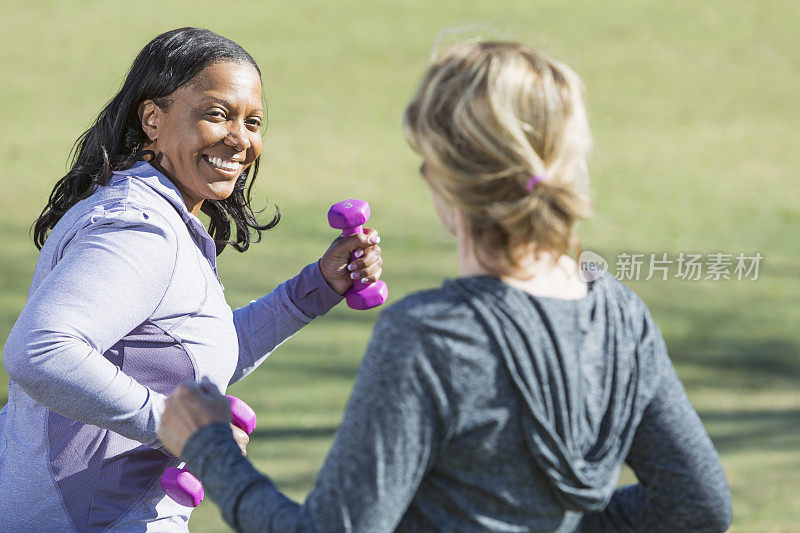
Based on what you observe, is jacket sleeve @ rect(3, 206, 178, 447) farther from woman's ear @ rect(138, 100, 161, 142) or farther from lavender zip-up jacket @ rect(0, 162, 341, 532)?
woman's ear @ rect(138, 100, 161, 142)

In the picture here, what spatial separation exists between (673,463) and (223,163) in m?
1.40

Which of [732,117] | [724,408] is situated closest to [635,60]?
[732,117]

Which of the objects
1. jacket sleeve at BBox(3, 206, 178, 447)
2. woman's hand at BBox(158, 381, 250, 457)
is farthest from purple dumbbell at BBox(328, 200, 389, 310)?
woman's hand at BBox(158, 381, 250, 457)

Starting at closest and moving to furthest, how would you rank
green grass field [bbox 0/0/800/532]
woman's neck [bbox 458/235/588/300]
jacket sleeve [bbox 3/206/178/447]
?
woman's neck [bbox 458/235/588/300] → jacket sleeve [bbox 3/206/178/447] → green grass field [bbox 0/0/800/532]

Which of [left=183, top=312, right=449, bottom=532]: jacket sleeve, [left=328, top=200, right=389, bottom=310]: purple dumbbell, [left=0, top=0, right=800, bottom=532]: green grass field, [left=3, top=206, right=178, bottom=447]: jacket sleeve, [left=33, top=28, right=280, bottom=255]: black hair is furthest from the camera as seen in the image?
[left=0, top=0, right=800, bottom=532]: green grass field

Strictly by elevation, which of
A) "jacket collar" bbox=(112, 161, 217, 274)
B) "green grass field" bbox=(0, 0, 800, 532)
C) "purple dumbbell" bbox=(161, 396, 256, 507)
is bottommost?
"green grass field" bbox=(0, 0, 800, 532)

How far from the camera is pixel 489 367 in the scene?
1.67 meters

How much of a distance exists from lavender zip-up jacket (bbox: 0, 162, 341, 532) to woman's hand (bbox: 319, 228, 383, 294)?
50 centimetres

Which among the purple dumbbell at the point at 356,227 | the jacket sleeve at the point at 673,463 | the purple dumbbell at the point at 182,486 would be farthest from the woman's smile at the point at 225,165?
the jacket sleeve at the point at 673,463

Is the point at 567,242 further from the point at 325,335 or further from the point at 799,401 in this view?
the point at 325,335

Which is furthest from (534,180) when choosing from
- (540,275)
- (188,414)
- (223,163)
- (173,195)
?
(223,163)

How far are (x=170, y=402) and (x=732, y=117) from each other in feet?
49.0

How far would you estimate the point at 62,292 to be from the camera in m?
2.13

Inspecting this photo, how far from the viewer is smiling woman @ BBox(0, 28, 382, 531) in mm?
2145
